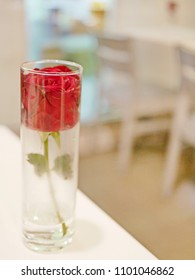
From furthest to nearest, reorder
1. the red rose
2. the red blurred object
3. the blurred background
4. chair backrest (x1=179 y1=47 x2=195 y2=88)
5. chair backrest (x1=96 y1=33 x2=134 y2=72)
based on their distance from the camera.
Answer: the red blurred object < chair backrest (x1=96 y1=33 x2=134 y2=72) < the blurred background < chair backrest (x1=179 y1=47 x2=195 y2=88) < the red rose

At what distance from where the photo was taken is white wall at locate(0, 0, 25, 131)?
6.79 feet

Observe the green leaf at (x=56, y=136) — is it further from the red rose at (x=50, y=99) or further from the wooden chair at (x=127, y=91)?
the wooden chair at (x=127, y=91)

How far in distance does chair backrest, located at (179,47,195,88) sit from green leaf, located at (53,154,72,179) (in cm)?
132

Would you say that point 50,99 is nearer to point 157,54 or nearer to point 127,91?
point 127,91

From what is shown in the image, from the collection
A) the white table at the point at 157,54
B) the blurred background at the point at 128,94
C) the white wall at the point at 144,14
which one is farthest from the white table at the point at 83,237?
the white wall at the point at 144,14

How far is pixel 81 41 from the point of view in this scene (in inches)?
109

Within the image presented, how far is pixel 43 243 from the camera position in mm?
637

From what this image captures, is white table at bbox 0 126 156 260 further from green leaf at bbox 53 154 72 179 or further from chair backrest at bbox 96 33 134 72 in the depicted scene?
chair backrest at bbox 96 33 134 72

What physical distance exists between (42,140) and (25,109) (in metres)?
0.05

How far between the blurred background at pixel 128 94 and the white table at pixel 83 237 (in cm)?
94

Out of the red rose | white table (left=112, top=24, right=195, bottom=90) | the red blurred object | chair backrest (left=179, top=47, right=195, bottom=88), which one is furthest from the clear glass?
the red blurred object

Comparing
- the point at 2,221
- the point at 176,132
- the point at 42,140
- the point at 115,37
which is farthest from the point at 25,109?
the point at 115,37

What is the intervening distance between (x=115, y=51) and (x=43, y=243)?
71.8 inches

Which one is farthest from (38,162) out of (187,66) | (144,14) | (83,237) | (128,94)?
(144,14)
